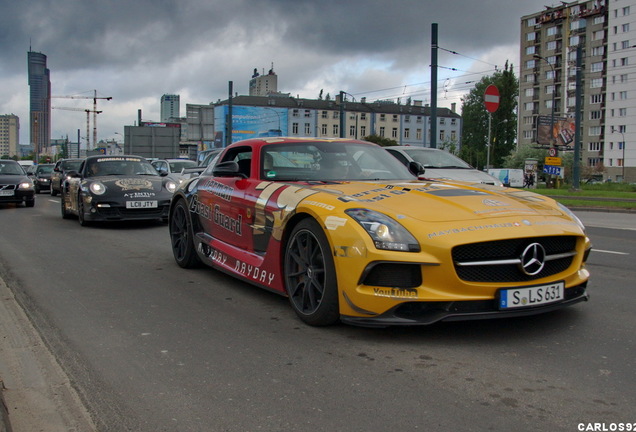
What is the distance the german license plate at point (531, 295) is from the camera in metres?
3.87

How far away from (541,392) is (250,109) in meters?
99.9

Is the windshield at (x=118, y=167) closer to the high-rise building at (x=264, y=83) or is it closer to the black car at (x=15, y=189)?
the black car at (x=15, y=189)

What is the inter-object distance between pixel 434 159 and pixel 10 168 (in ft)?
42.3

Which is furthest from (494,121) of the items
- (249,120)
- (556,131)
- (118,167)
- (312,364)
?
(312,364)

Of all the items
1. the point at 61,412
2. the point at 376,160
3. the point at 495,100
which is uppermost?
the point at 495,100

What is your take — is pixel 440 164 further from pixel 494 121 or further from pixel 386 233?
pixel 494 121

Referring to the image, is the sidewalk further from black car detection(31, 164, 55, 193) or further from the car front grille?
black car detection(31, 164, 55, 193)

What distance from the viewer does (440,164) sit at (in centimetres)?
1345

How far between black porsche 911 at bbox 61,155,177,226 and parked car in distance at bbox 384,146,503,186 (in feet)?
15.7

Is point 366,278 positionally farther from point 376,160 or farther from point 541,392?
point 376,160

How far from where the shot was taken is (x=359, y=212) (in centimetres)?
417

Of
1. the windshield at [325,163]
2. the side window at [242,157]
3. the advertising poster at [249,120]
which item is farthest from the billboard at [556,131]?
the windshield at [325,163]

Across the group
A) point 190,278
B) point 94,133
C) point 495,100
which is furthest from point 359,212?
point 94,133

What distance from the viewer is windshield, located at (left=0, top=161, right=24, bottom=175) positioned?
18141 millimetres
